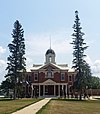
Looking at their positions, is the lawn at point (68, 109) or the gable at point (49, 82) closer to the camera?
the lawn at point (68, 109)

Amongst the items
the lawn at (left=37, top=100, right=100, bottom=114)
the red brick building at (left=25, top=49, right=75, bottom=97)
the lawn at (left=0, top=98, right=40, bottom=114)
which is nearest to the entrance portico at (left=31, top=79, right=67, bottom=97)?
the red brick building at (left=25, top=49, right=75, bottom=97)

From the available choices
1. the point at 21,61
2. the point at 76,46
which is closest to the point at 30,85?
the point at 21,61

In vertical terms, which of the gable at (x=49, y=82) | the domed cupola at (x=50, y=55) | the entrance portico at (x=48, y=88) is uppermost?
the domed cupola at (x=50, y=55)

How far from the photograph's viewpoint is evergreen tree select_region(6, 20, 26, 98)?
59.8m

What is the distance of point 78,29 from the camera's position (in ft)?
201

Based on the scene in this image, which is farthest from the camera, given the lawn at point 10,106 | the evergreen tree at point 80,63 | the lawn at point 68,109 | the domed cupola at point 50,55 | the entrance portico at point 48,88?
the domed cupola at point 50,55

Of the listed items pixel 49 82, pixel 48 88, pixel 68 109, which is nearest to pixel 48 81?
pixel 49 82

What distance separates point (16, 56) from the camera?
60875mm

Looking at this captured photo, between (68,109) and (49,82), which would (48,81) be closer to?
(49,82)

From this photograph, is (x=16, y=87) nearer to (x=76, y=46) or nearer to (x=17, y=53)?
(x=17, y=53)

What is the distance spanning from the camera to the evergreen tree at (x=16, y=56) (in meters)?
59.8

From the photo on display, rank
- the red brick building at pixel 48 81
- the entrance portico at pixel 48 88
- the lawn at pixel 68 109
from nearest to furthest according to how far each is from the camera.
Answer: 1. the lawn at pixel 68 109
2. the entrance portico at pixel 48 88
3. the red brick building at pixel 48 81

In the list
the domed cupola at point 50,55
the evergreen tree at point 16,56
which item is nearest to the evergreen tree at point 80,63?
the evergreen tree at point 16,56

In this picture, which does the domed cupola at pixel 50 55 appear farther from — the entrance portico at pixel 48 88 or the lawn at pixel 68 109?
the lawn at pixel 68 109
